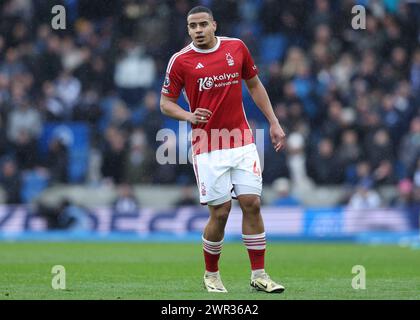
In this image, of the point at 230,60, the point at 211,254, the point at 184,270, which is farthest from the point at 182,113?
the point at 184,270

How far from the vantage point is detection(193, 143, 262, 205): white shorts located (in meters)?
9.91

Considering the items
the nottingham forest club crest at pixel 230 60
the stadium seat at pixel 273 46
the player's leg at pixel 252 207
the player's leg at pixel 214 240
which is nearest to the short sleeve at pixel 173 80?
the nottingham forest club crest at pixel 230 60

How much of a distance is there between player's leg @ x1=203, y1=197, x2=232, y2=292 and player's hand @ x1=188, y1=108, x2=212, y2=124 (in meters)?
0.83

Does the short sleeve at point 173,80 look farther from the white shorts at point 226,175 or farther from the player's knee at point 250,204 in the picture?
the player's knee at point 250,204

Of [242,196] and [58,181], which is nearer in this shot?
[242,196]

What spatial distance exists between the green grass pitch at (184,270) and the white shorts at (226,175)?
92cm

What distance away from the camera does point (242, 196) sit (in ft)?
32.5

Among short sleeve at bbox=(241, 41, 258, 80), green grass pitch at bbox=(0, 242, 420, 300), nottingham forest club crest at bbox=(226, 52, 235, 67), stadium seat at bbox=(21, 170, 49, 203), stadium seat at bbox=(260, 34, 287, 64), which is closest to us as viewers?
green grass pitch at bbox=(0, 242, 420, 300)

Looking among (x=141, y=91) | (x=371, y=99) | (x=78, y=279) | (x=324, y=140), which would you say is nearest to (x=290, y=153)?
(x=324, y=140)

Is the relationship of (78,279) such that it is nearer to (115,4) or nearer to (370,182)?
(370,182)

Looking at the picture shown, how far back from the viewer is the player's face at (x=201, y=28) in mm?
9875

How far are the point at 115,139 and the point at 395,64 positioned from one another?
6.49m

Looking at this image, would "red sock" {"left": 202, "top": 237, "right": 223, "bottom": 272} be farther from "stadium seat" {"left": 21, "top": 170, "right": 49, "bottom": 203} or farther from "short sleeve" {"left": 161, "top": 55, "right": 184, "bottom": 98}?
"stadium seat" {"left": 21, "top": 170, "right": 49, "bottom": 203}

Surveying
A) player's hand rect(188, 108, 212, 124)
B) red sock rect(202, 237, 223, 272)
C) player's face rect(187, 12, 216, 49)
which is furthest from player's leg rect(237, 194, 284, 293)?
player's face rect(187, 12, 216, 49)
